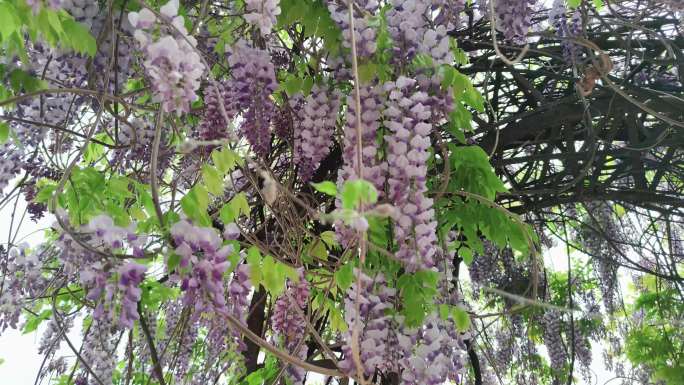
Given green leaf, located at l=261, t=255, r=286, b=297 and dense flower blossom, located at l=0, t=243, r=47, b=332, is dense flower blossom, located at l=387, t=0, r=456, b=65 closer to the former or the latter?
green leaf, located at l=261, t=255, r=286, b=297

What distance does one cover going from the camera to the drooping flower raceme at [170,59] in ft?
3.29

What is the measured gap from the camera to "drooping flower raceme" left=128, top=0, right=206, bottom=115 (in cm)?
100

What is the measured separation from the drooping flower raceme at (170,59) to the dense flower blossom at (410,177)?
0.46m

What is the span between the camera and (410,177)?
1279mm

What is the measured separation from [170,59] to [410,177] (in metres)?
0.54

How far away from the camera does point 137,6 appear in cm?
138

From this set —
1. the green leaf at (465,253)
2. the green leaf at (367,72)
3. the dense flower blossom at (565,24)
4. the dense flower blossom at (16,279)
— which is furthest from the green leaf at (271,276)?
the dense flower blossom at (565,24)

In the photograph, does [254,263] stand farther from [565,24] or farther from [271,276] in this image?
[565,24]

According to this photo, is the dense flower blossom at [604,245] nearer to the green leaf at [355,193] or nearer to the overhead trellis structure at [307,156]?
the overhead trellis structure at [307,156]

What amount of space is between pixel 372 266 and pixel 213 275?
55cm

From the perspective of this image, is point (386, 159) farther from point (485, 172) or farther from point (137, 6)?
point (137, 6)

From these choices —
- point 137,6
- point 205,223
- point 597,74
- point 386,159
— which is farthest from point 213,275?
point 597,74

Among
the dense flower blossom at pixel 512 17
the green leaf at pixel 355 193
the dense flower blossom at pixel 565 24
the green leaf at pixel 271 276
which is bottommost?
the green leaf at pixel 355 193

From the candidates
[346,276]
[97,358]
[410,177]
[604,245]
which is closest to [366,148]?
[410,177]
